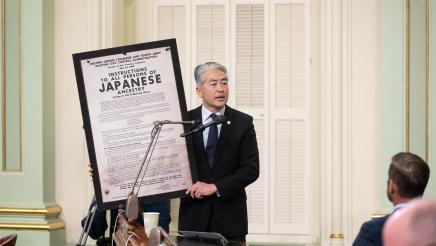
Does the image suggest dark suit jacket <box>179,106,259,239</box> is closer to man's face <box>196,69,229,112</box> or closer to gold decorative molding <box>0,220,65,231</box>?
man's face <box>196,69,229,112</box>

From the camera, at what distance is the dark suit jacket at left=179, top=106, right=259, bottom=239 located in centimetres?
351

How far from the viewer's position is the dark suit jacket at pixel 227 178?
3512 millimetres

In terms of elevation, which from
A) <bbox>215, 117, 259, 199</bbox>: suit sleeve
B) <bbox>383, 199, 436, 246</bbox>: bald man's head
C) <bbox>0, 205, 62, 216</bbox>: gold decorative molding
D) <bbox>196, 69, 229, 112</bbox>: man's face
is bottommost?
<bbox>0, 205, 62, 216</bbox>: gold decorative molding

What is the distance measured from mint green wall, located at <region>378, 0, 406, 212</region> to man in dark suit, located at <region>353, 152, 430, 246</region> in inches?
125

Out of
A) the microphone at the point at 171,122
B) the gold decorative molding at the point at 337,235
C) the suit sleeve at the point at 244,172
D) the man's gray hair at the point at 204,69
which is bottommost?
the gold decorative molding at the point at 337,235

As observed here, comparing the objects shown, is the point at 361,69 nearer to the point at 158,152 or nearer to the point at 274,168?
the point at 274,168

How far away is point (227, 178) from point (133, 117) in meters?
0.57

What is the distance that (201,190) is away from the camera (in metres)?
3.46

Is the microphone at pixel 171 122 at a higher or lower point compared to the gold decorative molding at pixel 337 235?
higher

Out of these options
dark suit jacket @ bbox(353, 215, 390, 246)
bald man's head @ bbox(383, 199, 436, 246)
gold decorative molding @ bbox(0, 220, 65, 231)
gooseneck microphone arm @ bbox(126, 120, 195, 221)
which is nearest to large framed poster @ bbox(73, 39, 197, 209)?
gooseneck microphone arm @ bbox(126, 120, 195, 221)

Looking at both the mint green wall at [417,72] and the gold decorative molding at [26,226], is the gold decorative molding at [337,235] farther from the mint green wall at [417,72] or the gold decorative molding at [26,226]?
the gold decorative molding at [26,226]

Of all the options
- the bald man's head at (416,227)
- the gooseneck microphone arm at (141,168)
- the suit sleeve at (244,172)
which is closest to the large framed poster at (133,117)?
the gooseneck microphone arm at (141,168)

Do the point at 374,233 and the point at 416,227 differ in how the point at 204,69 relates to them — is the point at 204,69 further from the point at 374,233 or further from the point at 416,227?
the point at 416,227

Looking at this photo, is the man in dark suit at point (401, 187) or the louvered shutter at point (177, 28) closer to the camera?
the man in dark suit at point (401, 187)
